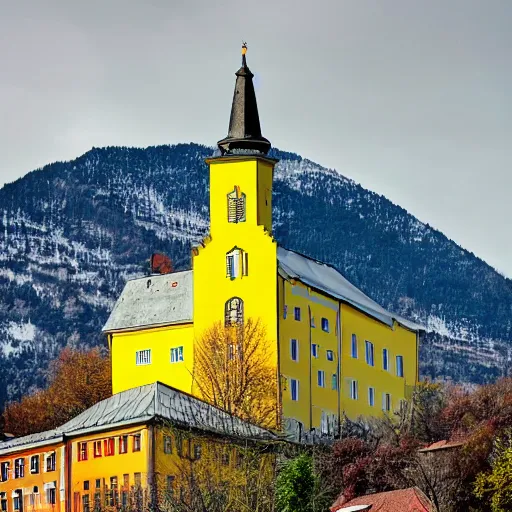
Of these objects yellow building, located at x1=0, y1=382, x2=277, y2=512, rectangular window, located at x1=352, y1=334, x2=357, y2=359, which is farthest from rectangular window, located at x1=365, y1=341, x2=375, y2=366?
yellow building, located at x1=0, y1=382, x2=277, y2=512

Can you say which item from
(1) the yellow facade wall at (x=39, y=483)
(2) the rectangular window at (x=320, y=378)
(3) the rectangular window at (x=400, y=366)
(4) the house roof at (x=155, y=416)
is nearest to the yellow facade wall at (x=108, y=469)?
(4) the house roof at (x=155, y=416)

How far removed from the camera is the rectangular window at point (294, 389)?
318 feet

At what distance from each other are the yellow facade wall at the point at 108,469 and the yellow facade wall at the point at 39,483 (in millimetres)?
710

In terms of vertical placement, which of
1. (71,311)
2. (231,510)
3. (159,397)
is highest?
(71,311)

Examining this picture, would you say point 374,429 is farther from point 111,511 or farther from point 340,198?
point 340,198

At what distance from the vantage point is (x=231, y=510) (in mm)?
75375

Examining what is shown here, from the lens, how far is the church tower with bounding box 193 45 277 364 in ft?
320

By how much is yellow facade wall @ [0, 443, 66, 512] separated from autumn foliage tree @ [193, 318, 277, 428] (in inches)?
341

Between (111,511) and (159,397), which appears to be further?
(159,397)

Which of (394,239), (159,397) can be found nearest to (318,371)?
(159,397)

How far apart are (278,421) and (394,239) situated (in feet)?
330

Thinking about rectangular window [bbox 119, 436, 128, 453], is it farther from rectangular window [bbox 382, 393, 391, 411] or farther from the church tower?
rectangular window [bbox 382, 393, 391, 411]

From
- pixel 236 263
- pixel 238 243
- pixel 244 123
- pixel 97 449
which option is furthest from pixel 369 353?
pixel 97 449

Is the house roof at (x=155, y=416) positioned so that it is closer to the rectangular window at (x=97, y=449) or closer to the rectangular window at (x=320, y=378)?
the rectangular window at (x=97, y=449)
